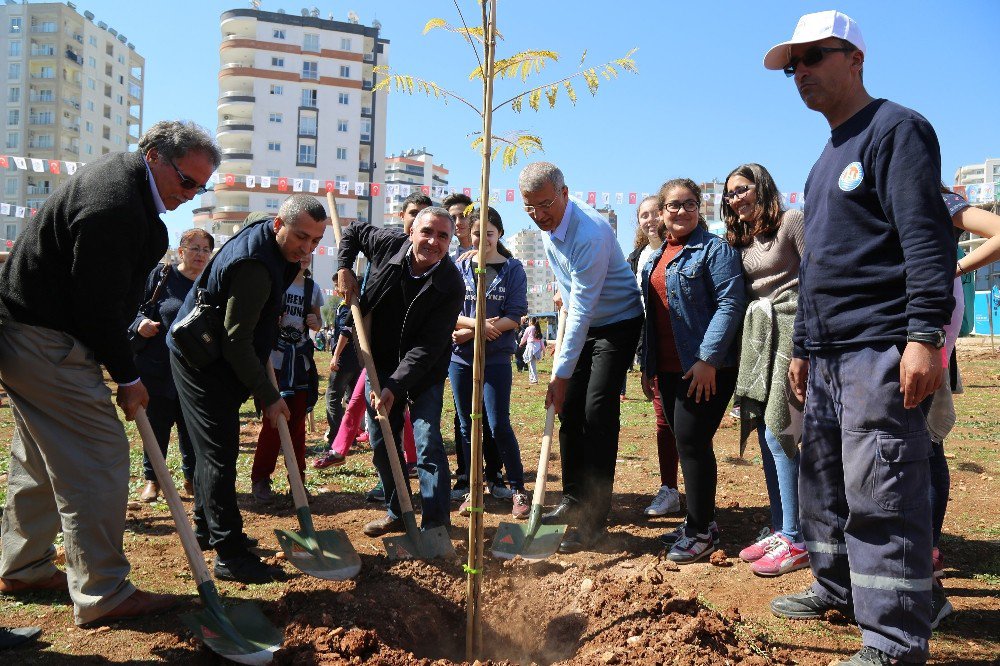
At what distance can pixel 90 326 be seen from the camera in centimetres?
299

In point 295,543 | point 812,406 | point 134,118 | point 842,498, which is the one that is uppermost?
point 134,118

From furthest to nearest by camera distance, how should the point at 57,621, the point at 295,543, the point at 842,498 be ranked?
the point at 295,543 → the point at 57,621 → the point at 842,498

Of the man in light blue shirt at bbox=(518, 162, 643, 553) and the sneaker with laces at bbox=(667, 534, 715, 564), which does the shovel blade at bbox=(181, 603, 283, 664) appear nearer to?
the man in light blue shirt at bbox=(518, 162, 643, 553)

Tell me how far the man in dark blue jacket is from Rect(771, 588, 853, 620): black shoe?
2.44 m

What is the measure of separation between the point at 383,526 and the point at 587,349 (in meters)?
1.64

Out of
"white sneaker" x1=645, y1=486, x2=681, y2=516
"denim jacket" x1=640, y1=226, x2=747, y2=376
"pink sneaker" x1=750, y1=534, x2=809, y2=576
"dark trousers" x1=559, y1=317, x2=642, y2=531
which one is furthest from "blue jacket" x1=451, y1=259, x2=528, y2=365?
"pink sneaker" x1=750, y1=534, x2=809, y2=576

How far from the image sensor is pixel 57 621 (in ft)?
10.3

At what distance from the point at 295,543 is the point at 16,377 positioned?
139 centimetres

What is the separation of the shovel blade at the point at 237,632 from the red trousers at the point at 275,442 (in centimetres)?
220

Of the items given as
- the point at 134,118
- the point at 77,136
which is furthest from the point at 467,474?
the point at 134,118

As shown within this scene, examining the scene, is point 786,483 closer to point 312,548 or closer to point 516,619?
point 516,619

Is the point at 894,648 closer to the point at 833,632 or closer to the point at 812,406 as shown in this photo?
the point at 833,632

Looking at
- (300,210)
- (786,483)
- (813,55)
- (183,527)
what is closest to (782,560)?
(786,483)

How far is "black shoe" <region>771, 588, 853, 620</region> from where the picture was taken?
3.14 m
